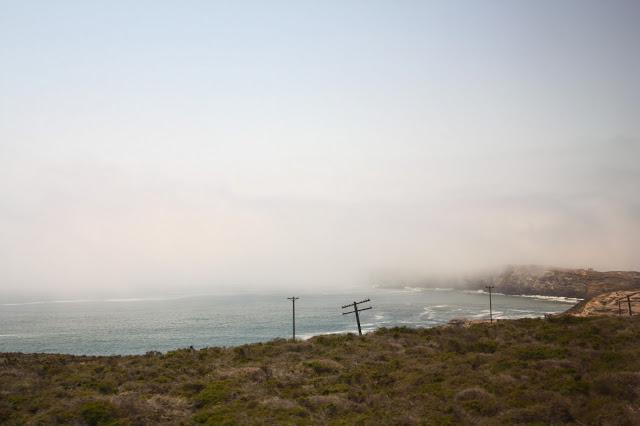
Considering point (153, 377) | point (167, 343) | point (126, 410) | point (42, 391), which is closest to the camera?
point (126, 410)

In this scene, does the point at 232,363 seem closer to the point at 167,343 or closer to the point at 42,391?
the point at 42,391

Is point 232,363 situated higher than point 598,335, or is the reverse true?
point 598,335

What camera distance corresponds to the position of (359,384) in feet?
63.4

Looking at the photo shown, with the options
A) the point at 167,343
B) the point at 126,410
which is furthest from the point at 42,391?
the point at 167,343

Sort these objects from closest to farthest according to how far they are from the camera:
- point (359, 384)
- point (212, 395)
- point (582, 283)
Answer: point (212, 395)
point (359, 384)
point (582, 283)

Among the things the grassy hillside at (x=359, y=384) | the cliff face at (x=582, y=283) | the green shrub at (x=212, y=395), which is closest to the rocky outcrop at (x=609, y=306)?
the grassy hillside at (x=359, y=384)

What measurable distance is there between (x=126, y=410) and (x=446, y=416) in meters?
13.5

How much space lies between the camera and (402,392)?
17172 mm

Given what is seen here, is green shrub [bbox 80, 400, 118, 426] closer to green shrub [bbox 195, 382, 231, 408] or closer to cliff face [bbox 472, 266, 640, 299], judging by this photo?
green shrub [bbox 195, 382, 231, 408]

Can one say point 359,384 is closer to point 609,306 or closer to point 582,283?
point 609,306

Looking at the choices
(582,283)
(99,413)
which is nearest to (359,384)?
(99,413)

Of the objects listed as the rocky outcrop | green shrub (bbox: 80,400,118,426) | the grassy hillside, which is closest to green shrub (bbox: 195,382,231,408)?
the grassy hillside

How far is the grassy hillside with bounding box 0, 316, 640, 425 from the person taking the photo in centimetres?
1407

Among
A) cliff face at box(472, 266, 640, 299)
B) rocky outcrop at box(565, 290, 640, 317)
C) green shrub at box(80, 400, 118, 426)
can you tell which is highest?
green shrub at box(80, 400, 118, 426)
